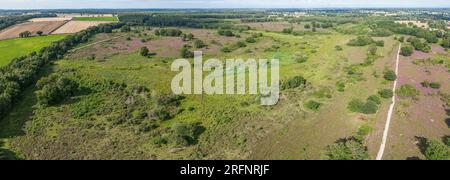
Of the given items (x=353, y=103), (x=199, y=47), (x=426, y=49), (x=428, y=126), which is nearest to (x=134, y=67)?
(x=199, y=47)

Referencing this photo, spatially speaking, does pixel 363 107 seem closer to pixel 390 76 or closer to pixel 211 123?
pixel 390 76

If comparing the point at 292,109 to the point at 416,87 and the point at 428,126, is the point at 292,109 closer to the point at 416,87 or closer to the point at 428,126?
the point at 428,126

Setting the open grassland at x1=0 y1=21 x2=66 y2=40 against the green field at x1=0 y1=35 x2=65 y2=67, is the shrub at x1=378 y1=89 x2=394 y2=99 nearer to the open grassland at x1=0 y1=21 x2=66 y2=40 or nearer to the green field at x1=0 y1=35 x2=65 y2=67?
the green field at x1=0 y1=35 x2=65 y2=67

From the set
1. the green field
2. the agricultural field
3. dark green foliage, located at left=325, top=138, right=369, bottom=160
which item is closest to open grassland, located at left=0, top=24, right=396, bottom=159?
the agricultural field

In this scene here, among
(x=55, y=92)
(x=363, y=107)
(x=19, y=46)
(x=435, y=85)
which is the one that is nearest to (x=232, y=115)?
(x=363, y=107)

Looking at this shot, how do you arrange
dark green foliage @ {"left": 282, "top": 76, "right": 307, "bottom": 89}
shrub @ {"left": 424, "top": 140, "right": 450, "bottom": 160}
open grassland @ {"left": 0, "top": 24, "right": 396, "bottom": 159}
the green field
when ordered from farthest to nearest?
the green field
dark green foliage @ {"left": 282, "top": 76, "right": 307, "bottom": 89}
open grassland @ {"left": 0, "top": 24, "right": 396, "bottom": 159}
shrub @ {"left": 424, "top": 140, "right": 450, "bottom": 160}

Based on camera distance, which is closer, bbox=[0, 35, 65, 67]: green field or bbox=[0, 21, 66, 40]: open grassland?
bbox=[0, 35, 65, 67]: green field
